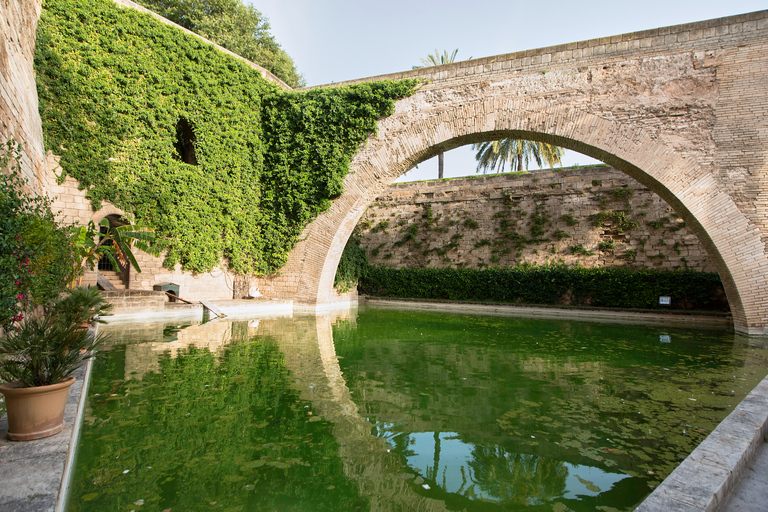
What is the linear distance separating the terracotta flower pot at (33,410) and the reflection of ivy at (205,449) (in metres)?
0.29

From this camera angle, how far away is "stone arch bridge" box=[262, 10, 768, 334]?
357 inches

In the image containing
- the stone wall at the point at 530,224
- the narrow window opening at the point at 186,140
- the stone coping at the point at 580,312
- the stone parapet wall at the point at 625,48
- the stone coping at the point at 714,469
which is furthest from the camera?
the stone wall at the point at 530,224

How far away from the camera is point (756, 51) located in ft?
30.0

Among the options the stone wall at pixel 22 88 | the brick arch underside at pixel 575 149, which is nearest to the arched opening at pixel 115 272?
the stone wall at pixel 22 88

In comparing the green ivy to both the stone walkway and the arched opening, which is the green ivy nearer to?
the arched opening

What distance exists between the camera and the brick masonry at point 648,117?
9023 millimetres

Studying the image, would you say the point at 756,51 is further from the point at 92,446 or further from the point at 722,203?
the point at 92,446

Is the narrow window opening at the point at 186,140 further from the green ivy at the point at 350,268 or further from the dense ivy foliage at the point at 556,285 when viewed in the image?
the dense ivy foliage at the point at 556,285

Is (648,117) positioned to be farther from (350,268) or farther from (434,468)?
(350,268)

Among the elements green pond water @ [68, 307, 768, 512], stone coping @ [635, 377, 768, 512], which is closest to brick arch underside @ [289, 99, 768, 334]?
green pond water @ [68, 307, 768, 512]

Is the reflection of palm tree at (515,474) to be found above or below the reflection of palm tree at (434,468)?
below

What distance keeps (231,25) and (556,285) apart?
755 inches

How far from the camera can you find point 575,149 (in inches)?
425

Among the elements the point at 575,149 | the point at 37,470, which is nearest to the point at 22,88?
the point at 37,470
